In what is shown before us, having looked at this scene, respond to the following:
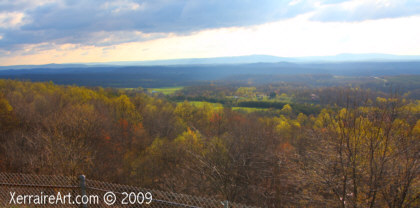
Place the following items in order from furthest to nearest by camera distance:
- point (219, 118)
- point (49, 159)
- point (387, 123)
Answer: point (219, 118), point (49, 159), point (387, 123)

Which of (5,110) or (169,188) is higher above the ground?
(5,110)

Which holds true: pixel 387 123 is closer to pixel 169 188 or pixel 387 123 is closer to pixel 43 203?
pixel 43 203

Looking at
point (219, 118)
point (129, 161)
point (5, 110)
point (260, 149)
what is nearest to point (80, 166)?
point (129, 161)

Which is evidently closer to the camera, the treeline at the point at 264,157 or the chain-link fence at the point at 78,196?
the chain-link fence at the point at 78,196

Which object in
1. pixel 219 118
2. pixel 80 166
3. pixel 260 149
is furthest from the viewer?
pixel 219 118

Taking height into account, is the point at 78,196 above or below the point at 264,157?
above

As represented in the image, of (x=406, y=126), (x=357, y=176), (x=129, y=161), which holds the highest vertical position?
(x=406, y=126)

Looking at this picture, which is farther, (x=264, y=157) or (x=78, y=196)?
(x=264, y=157)

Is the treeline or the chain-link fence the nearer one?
the chain-link fence
